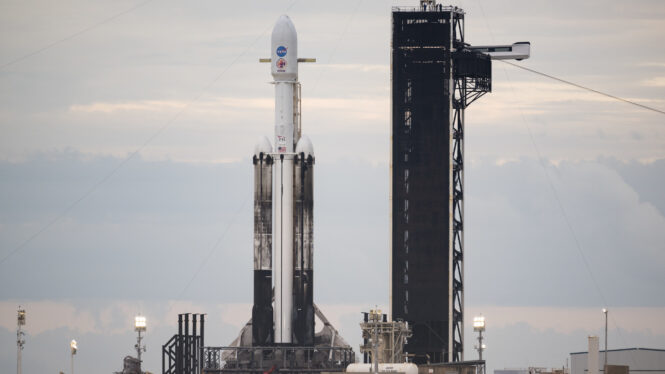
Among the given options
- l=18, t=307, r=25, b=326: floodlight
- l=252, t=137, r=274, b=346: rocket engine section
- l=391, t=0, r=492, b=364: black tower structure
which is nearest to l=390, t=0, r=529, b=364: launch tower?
l=391, t=0, r=492, b=364: black tower structure

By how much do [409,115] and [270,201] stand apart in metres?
16.1

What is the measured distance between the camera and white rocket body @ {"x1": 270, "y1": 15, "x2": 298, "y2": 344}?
365ft

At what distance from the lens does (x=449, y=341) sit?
121 metres

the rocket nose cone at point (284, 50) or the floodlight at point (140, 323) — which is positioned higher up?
the rocket nose cone at point (284, 50)

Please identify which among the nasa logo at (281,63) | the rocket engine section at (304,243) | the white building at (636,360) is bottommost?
the white building at (636,360)

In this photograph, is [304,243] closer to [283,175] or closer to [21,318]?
[283,175]

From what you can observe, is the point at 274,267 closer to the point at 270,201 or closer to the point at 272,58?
the point at 270,201

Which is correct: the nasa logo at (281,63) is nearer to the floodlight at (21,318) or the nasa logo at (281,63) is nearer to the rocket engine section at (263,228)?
the rocket engine section at (263,228)

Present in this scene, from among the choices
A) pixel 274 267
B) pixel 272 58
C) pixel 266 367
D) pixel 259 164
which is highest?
pixel 272 58

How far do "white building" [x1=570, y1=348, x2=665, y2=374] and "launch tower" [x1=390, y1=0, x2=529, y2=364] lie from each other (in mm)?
36106

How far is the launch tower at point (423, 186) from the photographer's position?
396 ft

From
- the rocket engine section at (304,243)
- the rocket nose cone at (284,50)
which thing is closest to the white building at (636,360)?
the rocket engine section at (304,243)

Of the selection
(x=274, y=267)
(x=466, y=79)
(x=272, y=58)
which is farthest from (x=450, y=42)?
(x=274, y=267)

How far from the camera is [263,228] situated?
112125 millimetres
